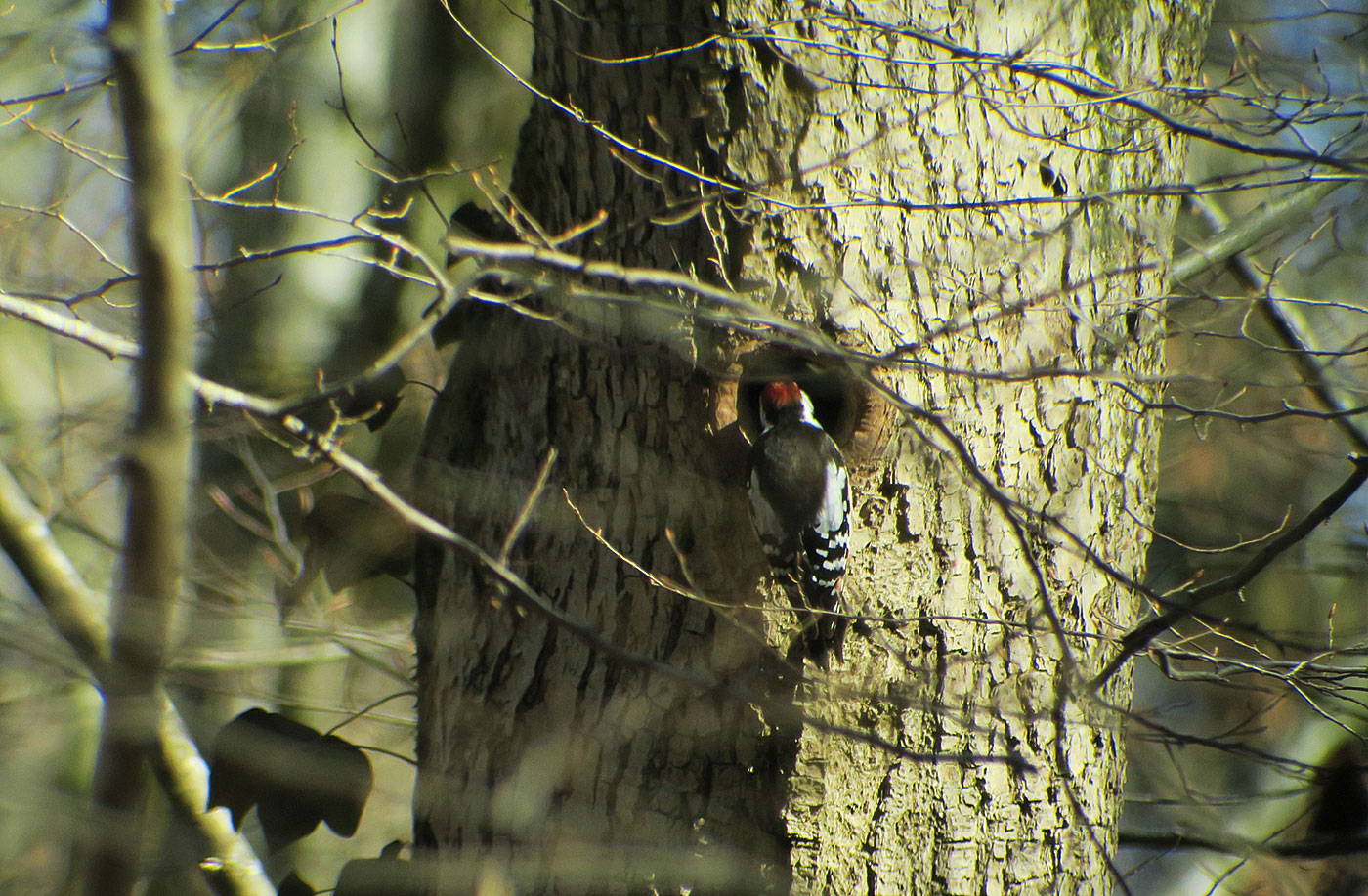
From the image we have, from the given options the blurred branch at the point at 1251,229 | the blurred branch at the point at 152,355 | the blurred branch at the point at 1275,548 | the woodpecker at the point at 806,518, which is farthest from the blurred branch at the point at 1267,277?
the blurred branch at the point at 152,355

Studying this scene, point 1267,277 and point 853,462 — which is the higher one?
point 1267,277

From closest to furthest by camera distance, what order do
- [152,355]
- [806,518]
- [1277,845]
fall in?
[152,355] → [806,518] → [1277,845]

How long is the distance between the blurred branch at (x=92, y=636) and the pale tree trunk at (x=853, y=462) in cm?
53

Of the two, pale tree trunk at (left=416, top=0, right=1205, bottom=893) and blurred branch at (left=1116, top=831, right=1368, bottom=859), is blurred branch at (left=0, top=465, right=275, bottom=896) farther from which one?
blurred branch at (left=1116, top=831, right=1368, bottom=859)

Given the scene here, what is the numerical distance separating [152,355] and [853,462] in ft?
4.79

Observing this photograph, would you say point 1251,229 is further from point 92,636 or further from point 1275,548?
point 92,636

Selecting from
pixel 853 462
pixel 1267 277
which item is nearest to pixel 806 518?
pixel 853 462

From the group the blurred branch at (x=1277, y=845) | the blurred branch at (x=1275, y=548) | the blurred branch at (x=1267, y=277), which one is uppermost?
the blurred branch at (x=1267, y=277)

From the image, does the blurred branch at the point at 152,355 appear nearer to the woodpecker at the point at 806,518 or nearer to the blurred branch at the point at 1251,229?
the woodpecker at the point at 806,518

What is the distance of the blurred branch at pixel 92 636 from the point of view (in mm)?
2326

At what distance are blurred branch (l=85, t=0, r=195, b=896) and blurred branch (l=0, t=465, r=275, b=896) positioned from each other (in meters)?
0.63

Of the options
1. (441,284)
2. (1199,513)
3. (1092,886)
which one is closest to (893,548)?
(1092,886)

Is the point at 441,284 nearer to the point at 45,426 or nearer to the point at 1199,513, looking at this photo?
the point at 45,426

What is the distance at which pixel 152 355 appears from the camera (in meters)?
1.47
